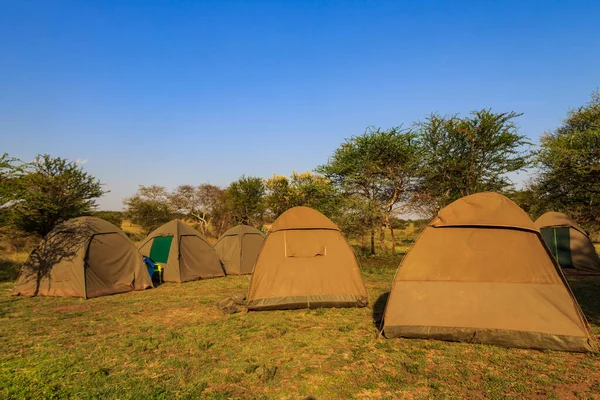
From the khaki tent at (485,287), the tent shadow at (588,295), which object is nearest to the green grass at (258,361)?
the tent shadow at (588,295)

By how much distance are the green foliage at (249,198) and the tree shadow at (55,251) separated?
21.5 meters

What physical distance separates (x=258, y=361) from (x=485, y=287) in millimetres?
4178

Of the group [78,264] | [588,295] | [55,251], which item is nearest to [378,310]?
[588,295]

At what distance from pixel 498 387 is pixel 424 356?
4.13 feet

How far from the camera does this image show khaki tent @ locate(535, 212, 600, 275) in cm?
1438

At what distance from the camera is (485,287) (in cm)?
651

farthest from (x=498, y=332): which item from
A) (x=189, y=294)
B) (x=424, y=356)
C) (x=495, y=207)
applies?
(x=189, y=294)

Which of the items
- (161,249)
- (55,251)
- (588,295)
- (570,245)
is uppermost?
(55,251)

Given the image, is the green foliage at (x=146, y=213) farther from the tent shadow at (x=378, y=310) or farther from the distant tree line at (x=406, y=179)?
the tent shadow at (x=378, y=310)

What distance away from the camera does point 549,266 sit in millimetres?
6355

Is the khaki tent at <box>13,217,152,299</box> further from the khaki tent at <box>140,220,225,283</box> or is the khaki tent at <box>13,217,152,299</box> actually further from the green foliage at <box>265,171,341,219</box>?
the green foliage at <box>265,171,341,219</box>

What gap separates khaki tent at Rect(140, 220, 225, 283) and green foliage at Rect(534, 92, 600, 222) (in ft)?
44.9

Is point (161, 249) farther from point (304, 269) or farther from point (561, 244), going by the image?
point (561, 244)

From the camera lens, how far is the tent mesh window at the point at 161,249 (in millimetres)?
14500
